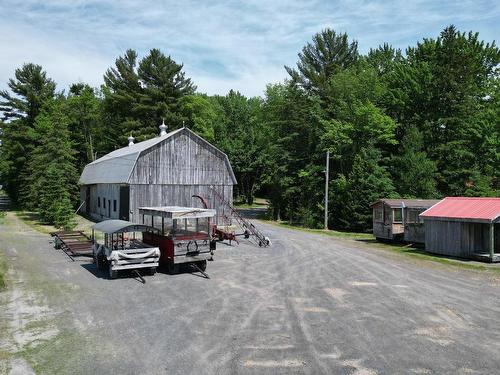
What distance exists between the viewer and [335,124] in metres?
46.8

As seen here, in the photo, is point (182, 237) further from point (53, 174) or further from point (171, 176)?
point (53, 174)

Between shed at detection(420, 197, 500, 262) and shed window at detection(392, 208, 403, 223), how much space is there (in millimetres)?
4447

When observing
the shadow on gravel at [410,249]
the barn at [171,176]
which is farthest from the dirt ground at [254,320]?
the barn at [171,176]

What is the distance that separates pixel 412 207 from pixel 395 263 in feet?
27.0

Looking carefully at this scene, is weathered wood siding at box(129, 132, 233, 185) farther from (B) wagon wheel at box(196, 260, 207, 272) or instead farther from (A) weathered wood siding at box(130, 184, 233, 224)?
(B) wagon wheel at box(196, 260, 207, 272)

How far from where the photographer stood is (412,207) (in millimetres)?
29938

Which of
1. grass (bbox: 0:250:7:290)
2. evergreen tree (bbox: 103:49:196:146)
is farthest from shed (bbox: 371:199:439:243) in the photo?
evergreen tree (bbox: 103:49:196:146)

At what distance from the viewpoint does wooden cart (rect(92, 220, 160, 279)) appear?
705 inches

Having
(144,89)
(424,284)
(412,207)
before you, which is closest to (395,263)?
(424,284)

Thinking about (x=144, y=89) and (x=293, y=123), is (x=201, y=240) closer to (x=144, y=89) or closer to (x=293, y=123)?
(x=293, y=123)

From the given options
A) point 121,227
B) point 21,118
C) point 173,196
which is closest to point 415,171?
point 173,196

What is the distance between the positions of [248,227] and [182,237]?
1231 centimetres

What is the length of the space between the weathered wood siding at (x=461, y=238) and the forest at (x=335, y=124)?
14.4m

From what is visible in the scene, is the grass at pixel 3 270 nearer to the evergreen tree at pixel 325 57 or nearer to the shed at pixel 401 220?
the shed at pixel 401 220
